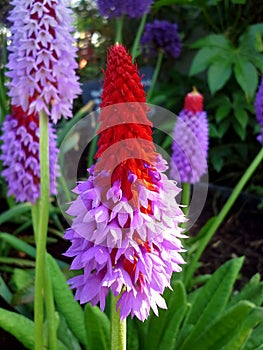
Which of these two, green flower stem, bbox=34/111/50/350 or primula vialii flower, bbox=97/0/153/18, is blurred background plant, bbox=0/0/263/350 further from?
primula vialii flower, bbox=97/0/153/18

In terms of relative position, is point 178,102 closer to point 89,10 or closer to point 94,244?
point 89,10

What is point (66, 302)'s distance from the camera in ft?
4.71

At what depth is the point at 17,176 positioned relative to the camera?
1580mm

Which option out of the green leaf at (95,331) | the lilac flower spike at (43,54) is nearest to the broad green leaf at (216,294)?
the green leaf at (95,331)

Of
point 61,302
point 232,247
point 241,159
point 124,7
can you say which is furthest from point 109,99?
point 241,159

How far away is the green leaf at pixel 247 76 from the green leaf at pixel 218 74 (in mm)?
50

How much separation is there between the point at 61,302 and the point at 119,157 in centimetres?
81

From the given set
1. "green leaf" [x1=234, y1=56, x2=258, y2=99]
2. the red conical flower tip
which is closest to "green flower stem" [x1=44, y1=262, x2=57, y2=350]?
the red conical flower tip

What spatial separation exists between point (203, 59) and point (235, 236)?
1002 millimetres

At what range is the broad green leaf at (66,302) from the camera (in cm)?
142

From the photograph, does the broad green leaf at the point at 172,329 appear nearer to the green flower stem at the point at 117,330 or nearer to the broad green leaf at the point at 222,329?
the broad green leaf at the point at 222,329

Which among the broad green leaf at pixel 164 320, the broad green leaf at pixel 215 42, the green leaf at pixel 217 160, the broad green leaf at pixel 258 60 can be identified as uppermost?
the broad green leaf at pixel 215 42

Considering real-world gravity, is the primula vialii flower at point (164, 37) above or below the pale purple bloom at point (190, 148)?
above

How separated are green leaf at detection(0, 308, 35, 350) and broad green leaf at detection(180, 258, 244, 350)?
39 centimetres
